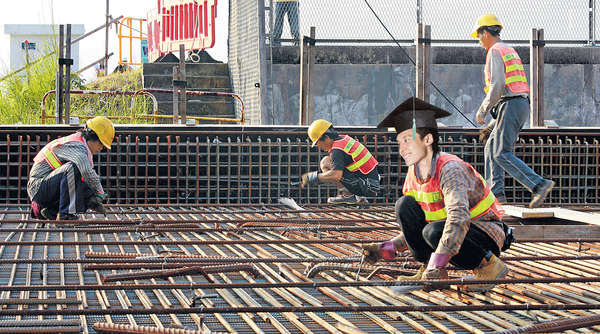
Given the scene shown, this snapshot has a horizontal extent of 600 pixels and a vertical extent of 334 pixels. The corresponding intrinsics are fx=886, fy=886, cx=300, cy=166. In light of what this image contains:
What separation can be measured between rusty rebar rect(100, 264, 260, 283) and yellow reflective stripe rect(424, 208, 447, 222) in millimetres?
1096

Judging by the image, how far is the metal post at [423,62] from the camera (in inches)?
400

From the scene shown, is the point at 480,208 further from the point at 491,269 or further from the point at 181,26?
the point at 181,26

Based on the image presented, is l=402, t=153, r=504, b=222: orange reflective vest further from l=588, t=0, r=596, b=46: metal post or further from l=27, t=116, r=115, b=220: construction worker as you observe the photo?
l=588, t=0, r=596, b=46: metal post

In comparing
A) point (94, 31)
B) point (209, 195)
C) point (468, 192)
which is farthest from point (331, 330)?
point (94, 31)

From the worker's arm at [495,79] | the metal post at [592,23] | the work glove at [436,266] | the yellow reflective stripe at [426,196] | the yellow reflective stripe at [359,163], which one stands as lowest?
the work glove at [436,266]

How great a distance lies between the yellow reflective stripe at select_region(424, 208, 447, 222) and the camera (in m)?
4.17

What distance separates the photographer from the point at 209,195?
9.74m

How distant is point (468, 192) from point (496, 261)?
368mm

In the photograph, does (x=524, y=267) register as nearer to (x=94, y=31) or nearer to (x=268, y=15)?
(x=268, y=15)

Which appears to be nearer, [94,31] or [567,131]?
[567,131]

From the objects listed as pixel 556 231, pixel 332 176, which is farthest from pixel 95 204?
pixel 556 231

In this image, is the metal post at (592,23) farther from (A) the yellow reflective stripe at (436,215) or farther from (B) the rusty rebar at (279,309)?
(B) the rusty rebar at (279,309)

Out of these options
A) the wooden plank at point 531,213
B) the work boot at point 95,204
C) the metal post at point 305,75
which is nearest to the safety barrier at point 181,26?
the metal post at point 305,75

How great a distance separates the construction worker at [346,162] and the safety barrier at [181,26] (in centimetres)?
713
